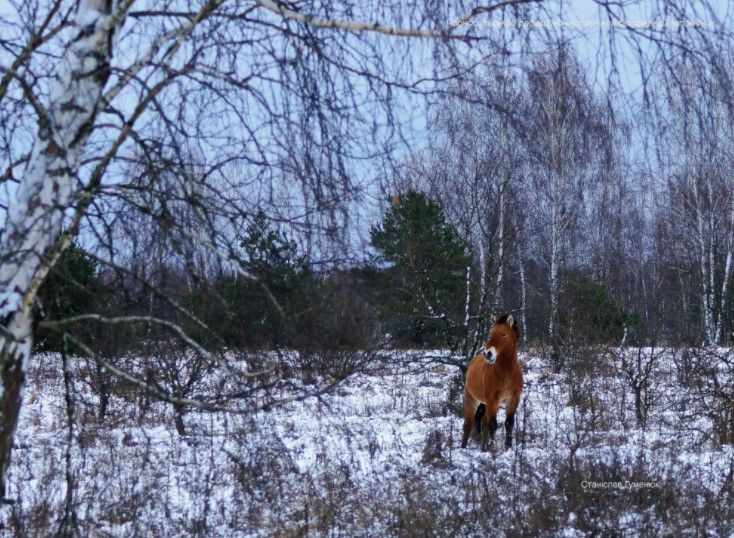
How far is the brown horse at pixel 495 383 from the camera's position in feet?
28.6

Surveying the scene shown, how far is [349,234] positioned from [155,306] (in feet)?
3.56

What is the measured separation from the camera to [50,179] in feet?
12.4

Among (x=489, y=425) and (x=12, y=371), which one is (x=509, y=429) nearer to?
(x=489, y=425)

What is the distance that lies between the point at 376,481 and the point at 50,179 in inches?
147

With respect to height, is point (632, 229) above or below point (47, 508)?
above

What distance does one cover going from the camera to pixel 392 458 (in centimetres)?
779

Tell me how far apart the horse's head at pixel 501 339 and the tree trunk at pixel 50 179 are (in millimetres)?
5485

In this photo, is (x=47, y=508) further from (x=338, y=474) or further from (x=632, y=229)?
(x=632, y=229)

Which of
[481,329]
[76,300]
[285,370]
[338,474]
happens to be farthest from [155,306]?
[481,329]

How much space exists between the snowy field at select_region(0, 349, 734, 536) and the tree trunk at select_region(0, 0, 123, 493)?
1.04m

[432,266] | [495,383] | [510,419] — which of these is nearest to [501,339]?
[495,383]

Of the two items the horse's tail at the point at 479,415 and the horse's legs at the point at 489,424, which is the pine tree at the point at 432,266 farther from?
the horse's legs at the point at 489,424

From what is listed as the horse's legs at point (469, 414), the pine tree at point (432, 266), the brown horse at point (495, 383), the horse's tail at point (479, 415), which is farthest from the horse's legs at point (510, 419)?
the pine tree at point (432, 266)

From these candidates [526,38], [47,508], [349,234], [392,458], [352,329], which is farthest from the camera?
[392,458]
